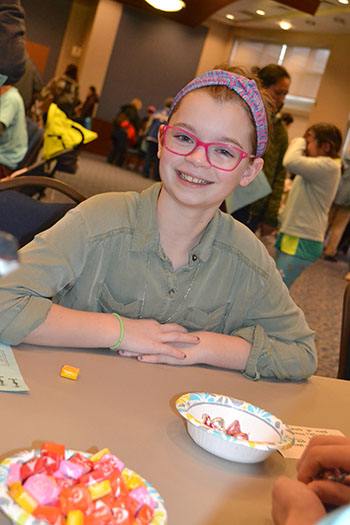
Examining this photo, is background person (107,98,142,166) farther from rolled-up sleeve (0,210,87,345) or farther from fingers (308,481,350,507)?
fingers (308,481,350,507)

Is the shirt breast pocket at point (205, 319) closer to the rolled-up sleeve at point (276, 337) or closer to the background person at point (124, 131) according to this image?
the rolled-up sleeve at point (276, 337)

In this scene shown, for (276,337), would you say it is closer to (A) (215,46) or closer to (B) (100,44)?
(B) (100,44)

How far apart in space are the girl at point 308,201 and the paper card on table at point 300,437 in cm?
266

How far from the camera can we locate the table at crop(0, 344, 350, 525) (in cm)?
80

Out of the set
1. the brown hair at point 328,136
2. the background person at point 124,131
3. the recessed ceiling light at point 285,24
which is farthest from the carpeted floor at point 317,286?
the recessed ceiling light at point 285,24

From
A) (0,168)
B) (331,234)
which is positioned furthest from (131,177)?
(0,168)

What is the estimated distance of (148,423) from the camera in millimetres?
958

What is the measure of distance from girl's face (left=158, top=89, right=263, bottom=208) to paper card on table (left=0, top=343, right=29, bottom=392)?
506mm

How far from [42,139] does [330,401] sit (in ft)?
11.5

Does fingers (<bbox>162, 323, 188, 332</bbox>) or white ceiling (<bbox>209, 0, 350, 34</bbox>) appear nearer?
fingers (<bbox>162, 323, 188, 332</bbox>)

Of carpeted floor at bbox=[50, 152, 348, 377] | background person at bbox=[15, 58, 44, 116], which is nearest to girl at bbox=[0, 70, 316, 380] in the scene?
carpeted floor at bbox=[50, 152, 348, 377]

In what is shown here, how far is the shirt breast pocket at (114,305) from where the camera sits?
1.41 m

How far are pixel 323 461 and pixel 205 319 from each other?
661 mm

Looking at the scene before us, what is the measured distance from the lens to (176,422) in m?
0.99
